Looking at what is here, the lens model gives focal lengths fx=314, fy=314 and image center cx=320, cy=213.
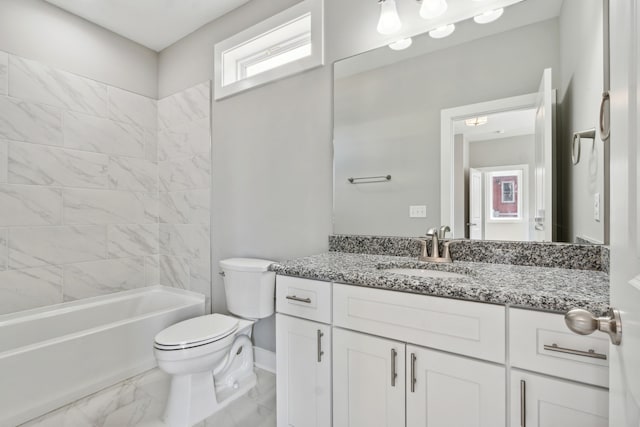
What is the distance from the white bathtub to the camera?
5.44 ft

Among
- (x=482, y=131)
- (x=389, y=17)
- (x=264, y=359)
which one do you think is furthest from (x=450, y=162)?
(x=264, y=359)

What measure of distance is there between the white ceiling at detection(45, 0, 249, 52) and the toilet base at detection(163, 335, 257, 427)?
7.78 ft

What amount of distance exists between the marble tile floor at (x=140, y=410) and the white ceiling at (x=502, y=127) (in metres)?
1.80

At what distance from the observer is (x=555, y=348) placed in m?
0.84

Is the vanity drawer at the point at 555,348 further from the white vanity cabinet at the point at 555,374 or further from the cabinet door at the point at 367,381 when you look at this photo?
the cabinet door at the point at 367,381

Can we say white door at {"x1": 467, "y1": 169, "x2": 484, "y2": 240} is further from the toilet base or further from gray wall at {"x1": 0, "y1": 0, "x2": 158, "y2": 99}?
gray wall at {"x1": 0, "y1": 0, "x2": 158, "y2": 99}

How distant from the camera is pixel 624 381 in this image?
0.50 metres

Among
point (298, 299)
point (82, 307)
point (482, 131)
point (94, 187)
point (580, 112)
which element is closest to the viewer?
point (580, 112)

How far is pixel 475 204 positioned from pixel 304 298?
0.92 metres

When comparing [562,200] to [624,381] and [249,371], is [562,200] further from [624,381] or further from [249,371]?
[249,371]

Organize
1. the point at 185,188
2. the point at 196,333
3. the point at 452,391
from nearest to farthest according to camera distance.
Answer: the point at 452,391
the point at 196,333
the point at 185,188

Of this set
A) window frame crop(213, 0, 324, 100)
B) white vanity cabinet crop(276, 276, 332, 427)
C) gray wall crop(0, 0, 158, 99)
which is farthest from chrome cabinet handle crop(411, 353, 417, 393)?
gray wall crop(0, 0, 158, 99)

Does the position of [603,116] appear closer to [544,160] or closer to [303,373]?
[544,160]

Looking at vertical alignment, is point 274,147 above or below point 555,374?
above
